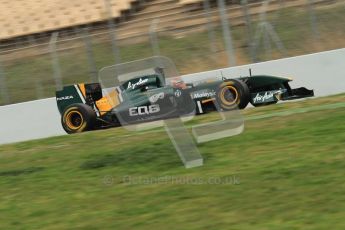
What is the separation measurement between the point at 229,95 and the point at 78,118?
2893 mm

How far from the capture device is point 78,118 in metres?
11.7

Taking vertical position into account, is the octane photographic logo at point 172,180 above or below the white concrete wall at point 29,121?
above

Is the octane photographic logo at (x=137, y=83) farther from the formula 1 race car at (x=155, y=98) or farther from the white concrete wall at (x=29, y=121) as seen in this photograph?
the white concrete wall at (x=29, y=121)

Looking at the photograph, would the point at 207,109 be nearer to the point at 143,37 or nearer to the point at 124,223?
the point at 143,37

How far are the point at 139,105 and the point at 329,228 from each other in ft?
20.6

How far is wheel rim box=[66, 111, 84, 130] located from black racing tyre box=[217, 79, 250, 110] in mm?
2700

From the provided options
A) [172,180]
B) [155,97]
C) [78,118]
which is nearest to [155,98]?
[155,97]

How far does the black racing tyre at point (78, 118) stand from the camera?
11.5 metres

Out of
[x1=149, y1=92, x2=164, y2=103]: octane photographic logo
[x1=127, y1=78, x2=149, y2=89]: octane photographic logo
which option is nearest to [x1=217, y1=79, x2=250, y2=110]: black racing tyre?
[x1=149, y1=92, x2=164, y2=103]: octane photographic logo

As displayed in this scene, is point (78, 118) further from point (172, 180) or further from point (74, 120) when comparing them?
point (172, 180)

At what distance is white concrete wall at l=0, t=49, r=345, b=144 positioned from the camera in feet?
42.4

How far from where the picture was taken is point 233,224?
15.3 ft

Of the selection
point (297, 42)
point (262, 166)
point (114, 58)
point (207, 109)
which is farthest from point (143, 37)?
point (262, 166)

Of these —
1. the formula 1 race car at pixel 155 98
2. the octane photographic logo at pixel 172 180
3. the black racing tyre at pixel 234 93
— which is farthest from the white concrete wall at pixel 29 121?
the octane photographic logo at pixel 172 180
